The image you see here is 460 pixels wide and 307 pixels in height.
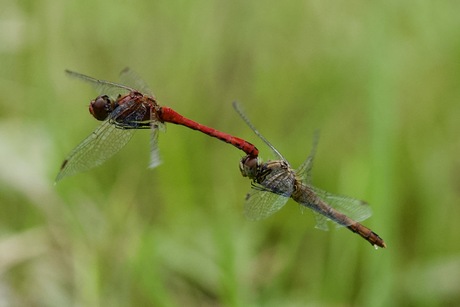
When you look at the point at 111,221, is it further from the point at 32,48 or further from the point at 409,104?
the point at 409,104

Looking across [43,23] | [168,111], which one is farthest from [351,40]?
[168,111]

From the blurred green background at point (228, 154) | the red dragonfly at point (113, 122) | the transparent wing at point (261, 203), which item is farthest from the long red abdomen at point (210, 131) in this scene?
the blurred green background at point (228, 154)

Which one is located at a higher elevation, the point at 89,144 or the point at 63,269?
the point at 89,144

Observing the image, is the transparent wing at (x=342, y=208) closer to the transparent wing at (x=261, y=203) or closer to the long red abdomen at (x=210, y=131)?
the transparent wing at (x=261, y=203)

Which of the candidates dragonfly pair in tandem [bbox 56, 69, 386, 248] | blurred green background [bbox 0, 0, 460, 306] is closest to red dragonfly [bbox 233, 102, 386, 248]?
dragonfly pair in tandem [bbox 56, 69, 386, 248]

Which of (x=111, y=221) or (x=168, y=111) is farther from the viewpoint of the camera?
(x=111, y=221)
